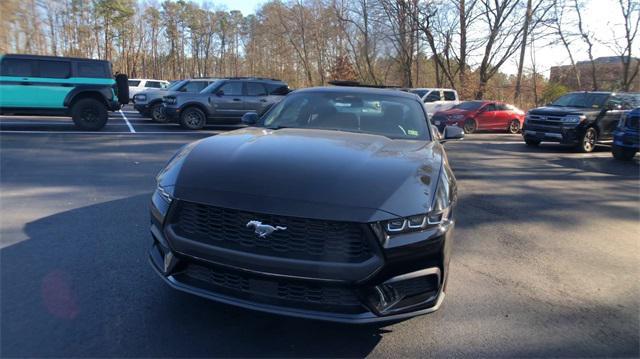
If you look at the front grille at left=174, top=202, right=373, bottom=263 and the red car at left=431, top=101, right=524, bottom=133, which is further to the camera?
the red car at left=431, top=101, right=524, bottom=133

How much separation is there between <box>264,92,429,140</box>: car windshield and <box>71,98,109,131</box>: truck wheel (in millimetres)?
10574

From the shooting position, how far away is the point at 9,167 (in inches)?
308

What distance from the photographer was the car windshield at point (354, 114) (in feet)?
14.3

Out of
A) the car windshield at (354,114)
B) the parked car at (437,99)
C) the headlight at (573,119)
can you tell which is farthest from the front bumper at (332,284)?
the parked car at (437,99)

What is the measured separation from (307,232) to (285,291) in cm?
35

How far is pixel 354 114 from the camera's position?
4.55 metres

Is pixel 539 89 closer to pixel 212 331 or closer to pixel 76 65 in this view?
pixel 76 65

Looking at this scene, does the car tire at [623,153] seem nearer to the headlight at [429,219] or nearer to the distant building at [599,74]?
the headlight at [429,219]

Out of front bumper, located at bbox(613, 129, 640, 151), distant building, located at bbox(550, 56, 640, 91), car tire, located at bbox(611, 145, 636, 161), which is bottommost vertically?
car tire, located at bbox(611, 145, 636, 161)

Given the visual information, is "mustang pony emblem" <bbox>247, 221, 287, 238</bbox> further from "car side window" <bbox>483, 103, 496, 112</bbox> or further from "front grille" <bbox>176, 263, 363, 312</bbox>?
"car side window" <bbox>483, 103, 496, 112</bbox>

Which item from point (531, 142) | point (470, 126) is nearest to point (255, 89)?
point (470, 126)

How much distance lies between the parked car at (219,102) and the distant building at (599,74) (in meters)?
24.7

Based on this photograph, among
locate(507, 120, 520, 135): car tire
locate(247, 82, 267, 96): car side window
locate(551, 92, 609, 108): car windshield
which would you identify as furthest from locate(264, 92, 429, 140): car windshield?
locate(507, 120, 520, 135): car tire

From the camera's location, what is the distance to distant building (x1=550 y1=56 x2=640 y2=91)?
99.5 feet
